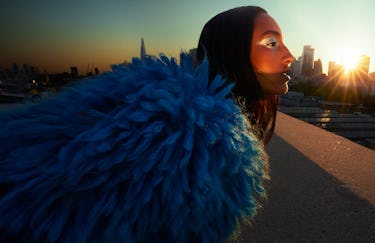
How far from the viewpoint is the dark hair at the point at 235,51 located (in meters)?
0.84

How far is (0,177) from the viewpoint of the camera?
428 millimetres

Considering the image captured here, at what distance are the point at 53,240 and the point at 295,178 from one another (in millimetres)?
2335

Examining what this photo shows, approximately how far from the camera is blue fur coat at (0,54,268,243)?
0.41 metres

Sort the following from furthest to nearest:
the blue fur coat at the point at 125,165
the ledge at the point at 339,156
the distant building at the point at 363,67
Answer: the distant building at the point at 363,67
the ledge at the point at 339,156
the blue fur coat at the point at 125,165

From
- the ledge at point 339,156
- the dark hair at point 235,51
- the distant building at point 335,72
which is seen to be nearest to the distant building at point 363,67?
the distant building at point 335,72

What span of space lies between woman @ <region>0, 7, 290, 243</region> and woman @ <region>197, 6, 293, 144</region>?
0.37 metres

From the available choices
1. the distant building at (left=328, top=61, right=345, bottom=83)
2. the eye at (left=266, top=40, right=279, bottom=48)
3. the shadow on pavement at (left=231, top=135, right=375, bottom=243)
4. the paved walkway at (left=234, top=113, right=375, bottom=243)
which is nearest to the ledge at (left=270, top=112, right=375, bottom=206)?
the paved walkway at (left=234, top=113, right=375, bottom=243)

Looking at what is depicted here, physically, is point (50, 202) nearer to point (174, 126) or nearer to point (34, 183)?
point (34, 183)

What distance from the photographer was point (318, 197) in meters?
1.96

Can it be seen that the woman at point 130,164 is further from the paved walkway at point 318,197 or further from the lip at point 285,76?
the paved walkway at point 318,197

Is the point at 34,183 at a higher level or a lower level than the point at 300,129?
higher

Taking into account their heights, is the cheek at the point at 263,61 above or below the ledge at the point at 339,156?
above

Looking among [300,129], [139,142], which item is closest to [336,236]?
[139,142]

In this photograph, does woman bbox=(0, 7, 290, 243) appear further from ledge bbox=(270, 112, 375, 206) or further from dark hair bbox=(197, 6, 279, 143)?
ledge bbox=(270, 112, 375, 206)
